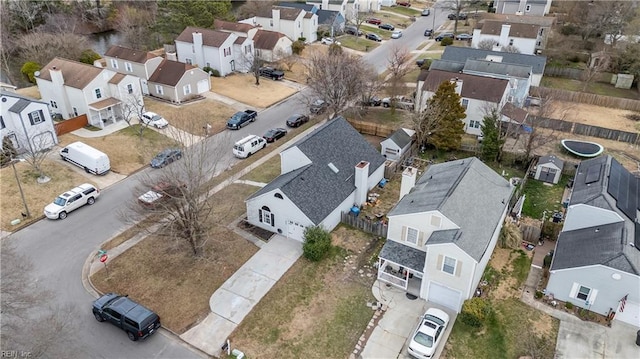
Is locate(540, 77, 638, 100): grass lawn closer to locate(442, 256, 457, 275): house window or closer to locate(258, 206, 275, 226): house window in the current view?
locate(442, 256, 457, 275): house window

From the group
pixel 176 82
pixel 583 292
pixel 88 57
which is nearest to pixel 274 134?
pixel 176 82

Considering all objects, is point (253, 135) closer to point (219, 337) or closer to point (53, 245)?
point (53, 245)

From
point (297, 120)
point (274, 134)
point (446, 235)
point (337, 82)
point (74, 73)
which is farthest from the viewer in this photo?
point (297, 120)

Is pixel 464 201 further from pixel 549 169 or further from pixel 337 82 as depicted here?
pixel 337 82

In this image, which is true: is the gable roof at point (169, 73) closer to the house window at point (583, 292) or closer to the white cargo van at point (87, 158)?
the white cargo van at point (87, 158)

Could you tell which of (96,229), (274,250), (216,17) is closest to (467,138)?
(274,250)

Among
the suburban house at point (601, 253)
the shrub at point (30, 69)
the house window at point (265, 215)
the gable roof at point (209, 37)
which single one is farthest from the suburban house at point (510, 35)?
the shrub at point (30, 69)
